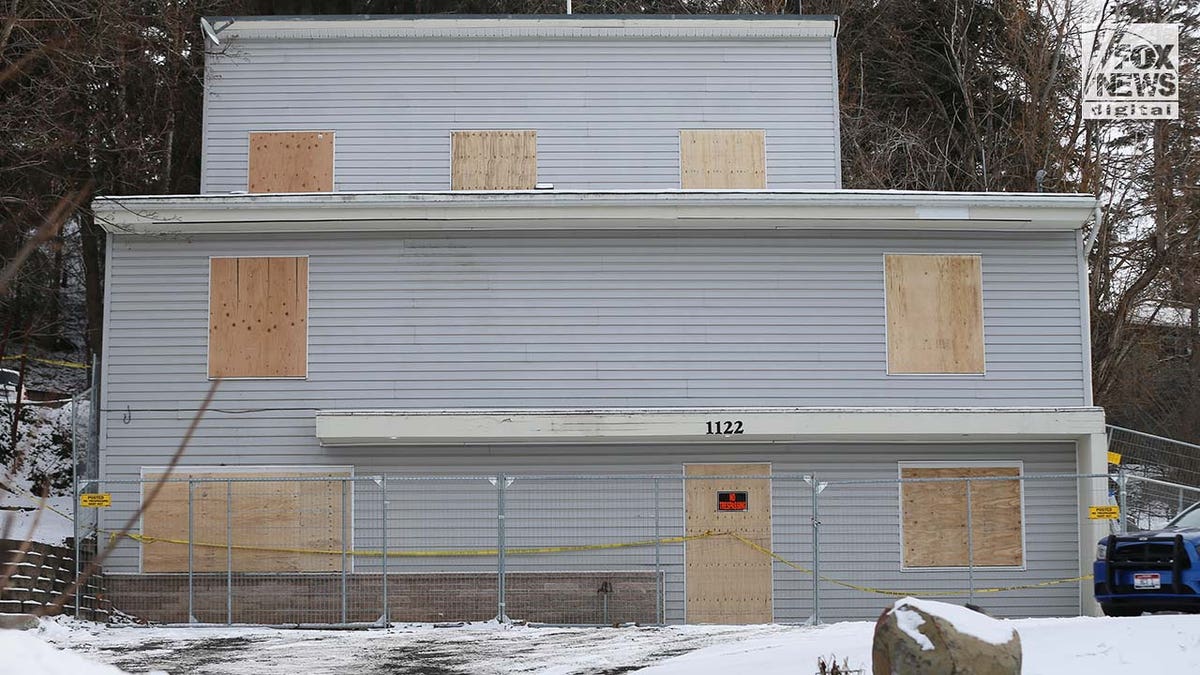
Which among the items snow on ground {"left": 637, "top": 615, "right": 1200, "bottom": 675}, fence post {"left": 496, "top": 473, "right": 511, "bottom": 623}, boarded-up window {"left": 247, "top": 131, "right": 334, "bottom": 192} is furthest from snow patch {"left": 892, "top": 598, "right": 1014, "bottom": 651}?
boarded-up window {"left": 247, "top": 131, "right": 334, "bottom": 192}

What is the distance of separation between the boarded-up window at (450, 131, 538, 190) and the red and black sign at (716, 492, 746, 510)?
6.88 meters

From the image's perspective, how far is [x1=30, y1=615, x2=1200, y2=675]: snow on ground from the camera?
12.8m

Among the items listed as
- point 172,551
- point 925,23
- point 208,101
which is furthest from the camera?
point 925,23

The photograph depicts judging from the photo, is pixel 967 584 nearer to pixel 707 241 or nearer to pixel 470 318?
pixel 707 241

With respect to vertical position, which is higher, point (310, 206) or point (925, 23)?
point (925, 23)

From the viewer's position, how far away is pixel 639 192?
22.8 metres

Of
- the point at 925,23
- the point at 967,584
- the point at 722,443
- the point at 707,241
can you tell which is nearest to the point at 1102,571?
the point at 967,584

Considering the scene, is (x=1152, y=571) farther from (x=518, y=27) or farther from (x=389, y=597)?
(x=518, y=27)

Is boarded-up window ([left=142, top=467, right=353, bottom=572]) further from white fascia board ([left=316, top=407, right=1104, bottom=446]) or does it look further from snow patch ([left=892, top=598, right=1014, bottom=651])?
snow patch ([left=892, top=598, right=1014, bottom=651])

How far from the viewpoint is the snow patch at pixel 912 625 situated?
1122 centimetres

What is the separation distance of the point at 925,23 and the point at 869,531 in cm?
2130

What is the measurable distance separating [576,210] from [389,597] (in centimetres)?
659

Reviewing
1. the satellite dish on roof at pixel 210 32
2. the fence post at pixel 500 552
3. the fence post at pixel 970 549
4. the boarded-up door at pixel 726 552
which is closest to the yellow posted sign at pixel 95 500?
the fence post at pixel 500 552

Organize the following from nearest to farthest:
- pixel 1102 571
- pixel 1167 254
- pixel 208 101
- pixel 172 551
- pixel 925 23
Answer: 1. pixel 1102 571
2. pixel 172 551
3. pixel 208 101
4. pixel 1167 254
5. pixel 925 23
